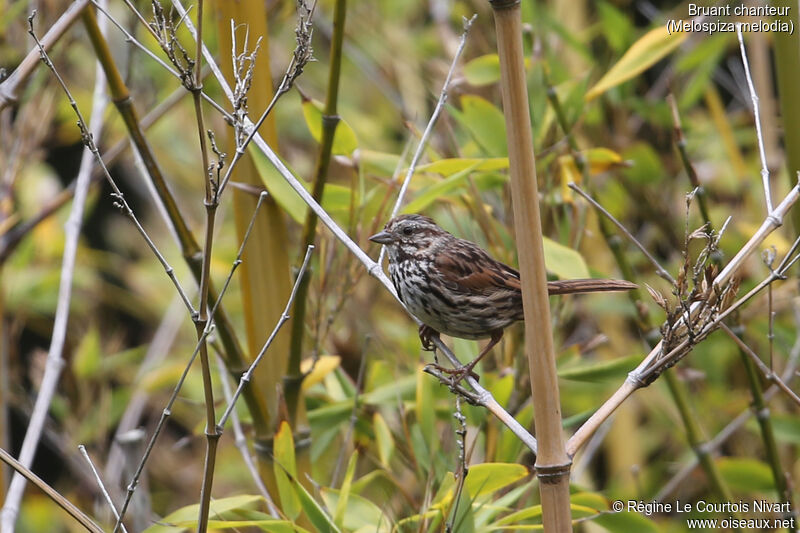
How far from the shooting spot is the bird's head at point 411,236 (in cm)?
221

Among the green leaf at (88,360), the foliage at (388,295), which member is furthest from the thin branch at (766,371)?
the green leaf at (88,360)

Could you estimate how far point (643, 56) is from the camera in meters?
2.31

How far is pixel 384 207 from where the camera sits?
217 centimetres

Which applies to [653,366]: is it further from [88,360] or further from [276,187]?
[88,360]

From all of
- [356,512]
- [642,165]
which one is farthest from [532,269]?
[642,165]

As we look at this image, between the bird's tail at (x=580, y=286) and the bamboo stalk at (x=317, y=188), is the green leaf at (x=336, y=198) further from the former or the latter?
the bird's tail at (x=580, y=286)

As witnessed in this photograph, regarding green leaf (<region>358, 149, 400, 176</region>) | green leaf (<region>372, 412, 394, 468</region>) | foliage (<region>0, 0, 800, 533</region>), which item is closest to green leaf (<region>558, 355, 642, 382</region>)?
foliage (<region>0, 0, 800, 533</region>)

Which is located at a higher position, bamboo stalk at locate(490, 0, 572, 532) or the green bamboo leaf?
bamboo stalk at locate(490, 0, 572, 532)

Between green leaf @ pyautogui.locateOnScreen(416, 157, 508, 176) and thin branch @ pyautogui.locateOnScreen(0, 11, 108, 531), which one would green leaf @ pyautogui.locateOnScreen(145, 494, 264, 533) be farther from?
green leaf @ pyautogui.locateOnScreen(416, 157, 508, 176)

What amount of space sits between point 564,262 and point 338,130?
2.05 feet

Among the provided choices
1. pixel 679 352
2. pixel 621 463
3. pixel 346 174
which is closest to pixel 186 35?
pixel 346 174

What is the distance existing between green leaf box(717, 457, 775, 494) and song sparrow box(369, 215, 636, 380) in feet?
2.70

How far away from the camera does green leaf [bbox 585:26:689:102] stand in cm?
228

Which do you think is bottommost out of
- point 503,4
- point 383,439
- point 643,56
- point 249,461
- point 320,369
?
point 249,461
